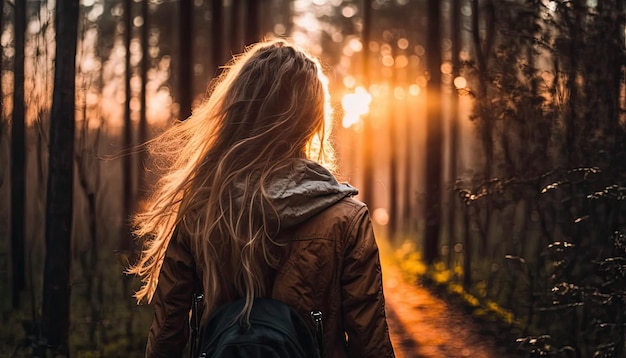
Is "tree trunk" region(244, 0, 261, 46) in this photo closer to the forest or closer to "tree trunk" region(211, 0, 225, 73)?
"tree trunk" region(211, 0, 225, 73)

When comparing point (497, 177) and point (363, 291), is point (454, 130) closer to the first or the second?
point (497, 177)

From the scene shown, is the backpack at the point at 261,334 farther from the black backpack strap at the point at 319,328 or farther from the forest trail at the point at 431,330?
the forest trail at the point at 431,330

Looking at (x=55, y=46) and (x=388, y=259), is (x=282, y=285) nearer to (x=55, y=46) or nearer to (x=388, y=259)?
→ (x=55, y=46)

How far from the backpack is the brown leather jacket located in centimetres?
8

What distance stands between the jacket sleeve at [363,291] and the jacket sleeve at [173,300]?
0.57 metres

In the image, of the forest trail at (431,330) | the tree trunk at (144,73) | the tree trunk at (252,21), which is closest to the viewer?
the forest trail at (431,330)

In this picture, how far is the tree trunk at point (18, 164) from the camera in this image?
6.15m

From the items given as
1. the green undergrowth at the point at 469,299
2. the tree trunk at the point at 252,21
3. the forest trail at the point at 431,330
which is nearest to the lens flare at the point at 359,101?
the green undergrowth at the point at 469,299

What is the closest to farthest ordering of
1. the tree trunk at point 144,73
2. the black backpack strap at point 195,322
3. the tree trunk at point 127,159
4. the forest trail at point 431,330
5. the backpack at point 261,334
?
the backpack at point 261,334, the black backpack strap at point 195,322, the forest trail at point 431,330, the tree trunk at point 127,159, the tree trunk at point 144,73

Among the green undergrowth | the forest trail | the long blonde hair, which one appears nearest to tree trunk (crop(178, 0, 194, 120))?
the forest trail

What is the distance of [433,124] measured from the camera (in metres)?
12.9

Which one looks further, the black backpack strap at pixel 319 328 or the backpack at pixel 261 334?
the black backpack strap at pixel 319 328

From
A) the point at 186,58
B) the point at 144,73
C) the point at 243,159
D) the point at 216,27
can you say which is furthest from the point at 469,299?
the point at 243,159

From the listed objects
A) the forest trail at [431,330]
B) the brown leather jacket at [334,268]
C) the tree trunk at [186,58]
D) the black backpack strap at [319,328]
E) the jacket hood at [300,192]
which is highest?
the tree trunk at [186,58]
